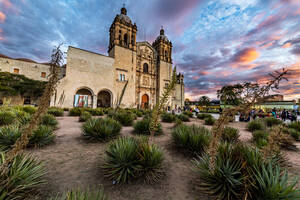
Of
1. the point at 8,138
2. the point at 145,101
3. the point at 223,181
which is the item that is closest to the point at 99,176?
the point at 223,181

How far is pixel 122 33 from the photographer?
23016 millimetres

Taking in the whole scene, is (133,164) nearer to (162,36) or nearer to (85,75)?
(85,75)

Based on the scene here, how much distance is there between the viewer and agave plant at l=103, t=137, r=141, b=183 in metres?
1.86

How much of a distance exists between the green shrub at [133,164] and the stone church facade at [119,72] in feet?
37.5

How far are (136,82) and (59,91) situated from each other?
45.3 feet

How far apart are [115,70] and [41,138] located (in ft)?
66.7

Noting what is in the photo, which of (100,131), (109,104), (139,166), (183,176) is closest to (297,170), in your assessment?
(183,176)

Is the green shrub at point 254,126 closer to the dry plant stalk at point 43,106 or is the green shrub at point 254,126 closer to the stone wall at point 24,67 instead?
the dry plant stalk at point 43,106

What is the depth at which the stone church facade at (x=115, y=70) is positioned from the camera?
1777cm

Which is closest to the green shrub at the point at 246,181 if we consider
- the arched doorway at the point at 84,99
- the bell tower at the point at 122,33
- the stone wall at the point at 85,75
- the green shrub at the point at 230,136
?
the green shrub at the point at 230,136

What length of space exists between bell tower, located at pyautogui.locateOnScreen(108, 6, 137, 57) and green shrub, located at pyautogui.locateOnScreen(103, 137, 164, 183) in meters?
23.7

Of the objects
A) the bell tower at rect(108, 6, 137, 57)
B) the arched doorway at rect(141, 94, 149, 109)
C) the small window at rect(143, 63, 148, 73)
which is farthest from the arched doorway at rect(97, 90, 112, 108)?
the small window at rect(143, 63, 148, 73)

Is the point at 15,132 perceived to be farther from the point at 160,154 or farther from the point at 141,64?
the point at 141,64

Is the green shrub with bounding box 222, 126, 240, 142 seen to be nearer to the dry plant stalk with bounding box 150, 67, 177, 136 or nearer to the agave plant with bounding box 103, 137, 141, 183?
the dry plant stalk with bounding box 150, 67, 177, 136
